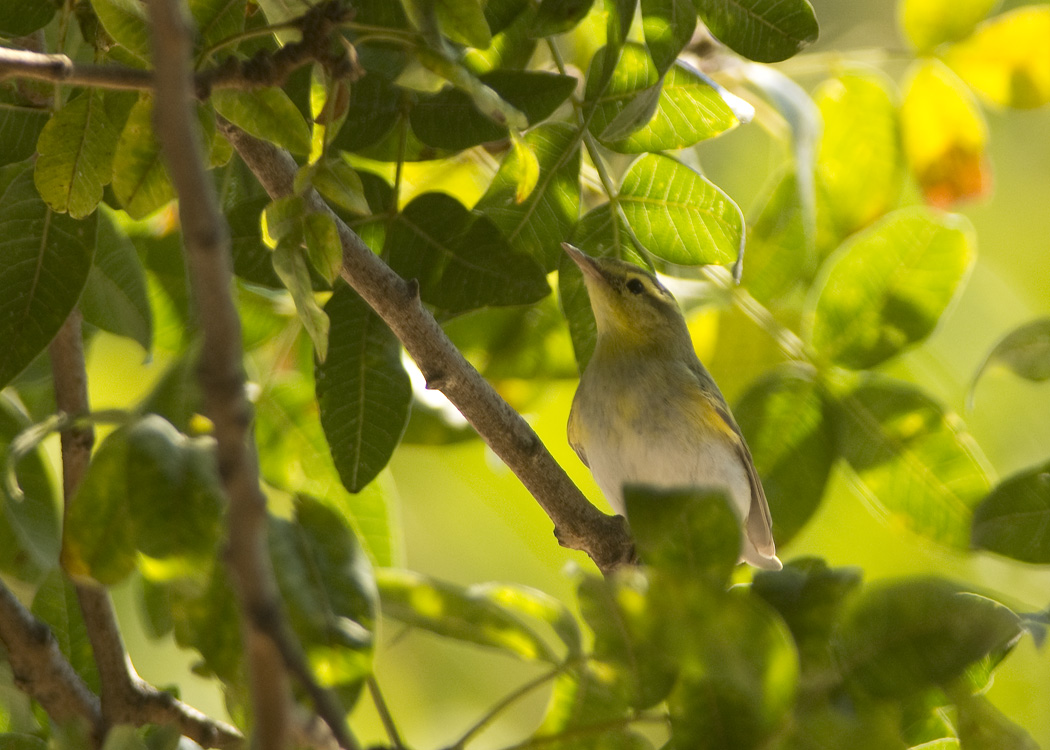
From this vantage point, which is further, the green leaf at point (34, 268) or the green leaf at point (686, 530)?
the green leaf at point (34, 268)

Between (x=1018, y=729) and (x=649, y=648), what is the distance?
0.34 metres

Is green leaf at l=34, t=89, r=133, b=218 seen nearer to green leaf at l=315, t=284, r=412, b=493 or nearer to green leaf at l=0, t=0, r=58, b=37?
green leaf at l=0, t=0, r=58, b=37

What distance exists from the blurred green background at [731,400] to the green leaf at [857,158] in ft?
0.28

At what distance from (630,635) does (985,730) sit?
13.0 inches

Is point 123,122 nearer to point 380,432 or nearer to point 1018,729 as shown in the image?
point 380,432

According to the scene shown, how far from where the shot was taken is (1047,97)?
7.09 ft

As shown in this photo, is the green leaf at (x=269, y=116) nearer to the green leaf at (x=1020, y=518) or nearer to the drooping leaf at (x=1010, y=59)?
the green leaf at (x=1020, y=518)

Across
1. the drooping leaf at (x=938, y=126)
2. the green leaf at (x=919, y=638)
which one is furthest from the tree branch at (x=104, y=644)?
the drooping leaf at (x=938, y=126)

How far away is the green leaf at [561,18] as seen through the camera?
1361 millimetres

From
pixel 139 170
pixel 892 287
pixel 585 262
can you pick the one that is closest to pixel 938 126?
pixel 892 287

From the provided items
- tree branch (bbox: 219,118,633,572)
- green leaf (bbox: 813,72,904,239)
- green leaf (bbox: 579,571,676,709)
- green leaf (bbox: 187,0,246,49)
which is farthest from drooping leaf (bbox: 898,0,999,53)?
green leaf (bbox: 579,571,676,709)

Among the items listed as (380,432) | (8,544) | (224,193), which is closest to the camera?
(380,432)

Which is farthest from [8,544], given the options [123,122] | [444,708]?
[444,708]

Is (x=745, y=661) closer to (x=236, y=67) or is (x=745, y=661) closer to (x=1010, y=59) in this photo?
(x=236, y=67)
